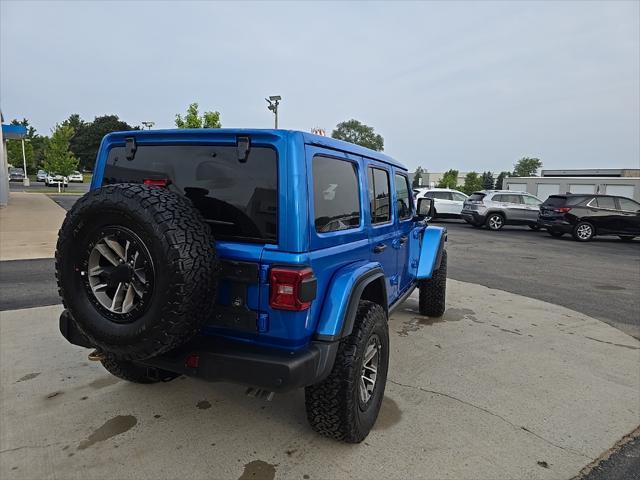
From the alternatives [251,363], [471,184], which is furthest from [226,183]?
[471,184]

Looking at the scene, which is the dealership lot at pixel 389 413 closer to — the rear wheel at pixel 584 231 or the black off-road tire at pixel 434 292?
the black off-road tire at pixel 434 292

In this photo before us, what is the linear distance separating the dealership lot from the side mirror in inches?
51.3

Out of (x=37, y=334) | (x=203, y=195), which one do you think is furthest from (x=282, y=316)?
(x=37, y=334)

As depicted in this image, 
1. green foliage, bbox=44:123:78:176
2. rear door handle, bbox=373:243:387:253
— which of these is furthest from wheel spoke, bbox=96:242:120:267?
green foliage, bbox=44:123:78:176

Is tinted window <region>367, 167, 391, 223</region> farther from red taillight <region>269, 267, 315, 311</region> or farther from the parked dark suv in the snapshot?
the parked dark suv

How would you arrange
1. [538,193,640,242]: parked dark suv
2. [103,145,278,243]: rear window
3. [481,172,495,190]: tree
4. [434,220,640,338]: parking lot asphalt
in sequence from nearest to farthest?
[103,145,278,243]: rear window < [434,220,640,338]: parking lot asphalt < [538,193,640,242]: parked dark suv < [481,172,495,190]: tree

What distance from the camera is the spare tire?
1901mm

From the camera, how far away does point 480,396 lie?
3188 millimetres

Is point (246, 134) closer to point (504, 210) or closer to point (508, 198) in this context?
point (504, 210)

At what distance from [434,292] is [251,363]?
3371mm

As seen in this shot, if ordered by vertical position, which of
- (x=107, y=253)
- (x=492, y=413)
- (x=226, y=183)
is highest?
(x=226, y=183)

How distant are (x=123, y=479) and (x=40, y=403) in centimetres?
117

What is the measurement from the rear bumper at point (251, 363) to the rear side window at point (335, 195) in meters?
0.68

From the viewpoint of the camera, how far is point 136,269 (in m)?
2.00
